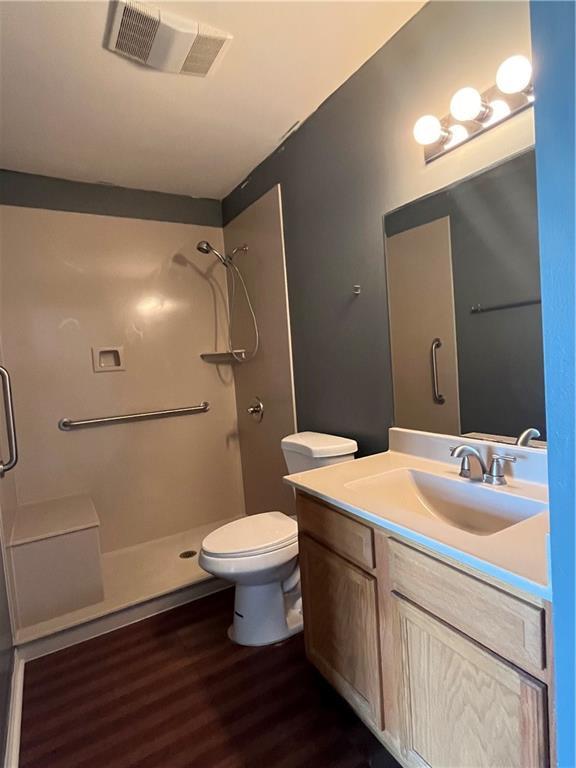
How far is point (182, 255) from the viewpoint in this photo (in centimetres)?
281

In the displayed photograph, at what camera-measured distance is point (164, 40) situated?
143 cm

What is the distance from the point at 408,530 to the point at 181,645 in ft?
4.70

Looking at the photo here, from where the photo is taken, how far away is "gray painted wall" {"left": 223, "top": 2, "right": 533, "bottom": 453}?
1.25 meters

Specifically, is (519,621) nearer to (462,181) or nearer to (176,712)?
(462,181)

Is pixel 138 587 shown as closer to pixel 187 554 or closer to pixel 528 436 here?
pixel 187 554

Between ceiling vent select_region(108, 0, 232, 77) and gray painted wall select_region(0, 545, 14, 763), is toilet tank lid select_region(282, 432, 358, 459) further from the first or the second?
ceiling vent select_region(108, 0, 232, 77)

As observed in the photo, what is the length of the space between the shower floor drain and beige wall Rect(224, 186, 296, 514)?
1.58 ft

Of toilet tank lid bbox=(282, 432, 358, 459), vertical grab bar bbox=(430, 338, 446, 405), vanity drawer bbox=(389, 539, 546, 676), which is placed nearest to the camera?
vanity drawer bbox=(389, 539, 546, 676)

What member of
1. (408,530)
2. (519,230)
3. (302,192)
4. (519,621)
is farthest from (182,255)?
(519,621)

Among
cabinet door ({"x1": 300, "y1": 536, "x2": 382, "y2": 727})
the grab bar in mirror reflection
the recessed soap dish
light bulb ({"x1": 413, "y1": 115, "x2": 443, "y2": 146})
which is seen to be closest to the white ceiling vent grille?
light bulb ({"x1": 413, "y1": 115, "x2": 443, "y2": 146})

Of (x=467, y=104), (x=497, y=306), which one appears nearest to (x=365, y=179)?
(x=467, y=104)

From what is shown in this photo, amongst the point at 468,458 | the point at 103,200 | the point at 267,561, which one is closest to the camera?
the point at 468,458

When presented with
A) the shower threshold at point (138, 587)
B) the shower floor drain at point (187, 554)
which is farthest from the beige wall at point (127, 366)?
the shower floor drain at point (187, 554)

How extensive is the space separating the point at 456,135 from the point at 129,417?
2.23m
